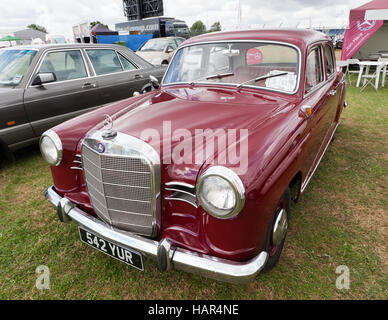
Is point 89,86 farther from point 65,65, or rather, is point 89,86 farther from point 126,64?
point 126,64

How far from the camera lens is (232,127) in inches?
74.7

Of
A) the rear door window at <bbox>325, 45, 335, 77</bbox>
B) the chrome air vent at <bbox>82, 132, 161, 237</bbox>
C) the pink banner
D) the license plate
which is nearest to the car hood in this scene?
the chrome air vent at <bbox>82, 132, 161, 237</bbox>

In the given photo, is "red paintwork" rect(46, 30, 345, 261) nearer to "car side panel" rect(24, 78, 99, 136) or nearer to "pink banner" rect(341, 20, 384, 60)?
"car side panel" rect(24, 78, 99, 136)

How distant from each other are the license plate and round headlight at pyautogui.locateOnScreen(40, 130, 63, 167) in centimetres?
61

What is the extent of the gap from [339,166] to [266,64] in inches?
77.7

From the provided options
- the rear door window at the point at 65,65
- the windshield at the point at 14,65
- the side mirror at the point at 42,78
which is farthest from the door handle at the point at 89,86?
the windshield at the point at 14,65

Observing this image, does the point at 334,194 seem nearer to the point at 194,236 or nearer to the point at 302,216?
the point at 302,216

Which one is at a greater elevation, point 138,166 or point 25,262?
point 138,166

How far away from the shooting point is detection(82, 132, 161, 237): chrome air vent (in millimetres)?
1623

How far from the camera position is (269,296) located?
195 centimetres

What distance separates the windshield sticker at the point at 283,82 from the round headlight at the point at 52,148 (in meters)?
1.86

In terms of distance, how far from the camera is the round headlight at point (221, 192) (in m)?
1.40

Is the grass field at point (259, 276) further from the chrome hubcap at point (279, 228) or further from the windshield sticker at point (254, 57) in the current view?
the windshield sticker at point (254, 57)
